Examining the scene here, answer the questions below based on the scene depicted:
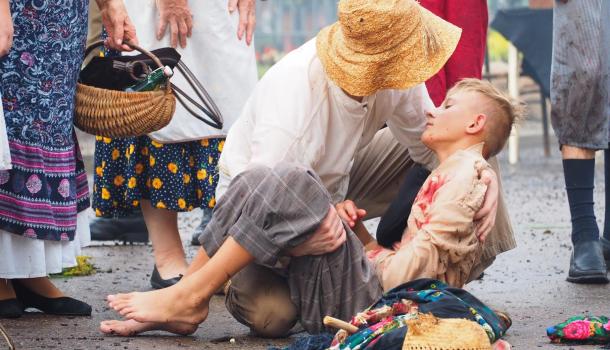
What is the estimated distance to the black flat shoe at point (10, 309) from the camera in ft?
13.9

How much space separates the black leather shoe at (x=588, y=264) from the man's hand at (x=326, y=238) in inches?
65.3

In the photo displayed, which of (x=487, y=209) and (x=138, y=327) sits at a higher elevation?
(x=487, y=209)

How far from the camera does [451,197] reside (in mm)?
3768

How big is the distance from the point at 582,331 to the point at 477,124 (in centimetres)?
71

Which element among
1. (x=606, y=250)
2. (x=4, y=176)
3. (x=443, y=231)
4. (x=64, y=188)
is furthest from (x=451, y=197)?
(x=606, y=250)

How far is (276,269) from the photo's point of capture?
12.7 ft

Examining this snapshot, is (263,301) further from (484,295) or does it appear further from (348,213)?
(484,295)

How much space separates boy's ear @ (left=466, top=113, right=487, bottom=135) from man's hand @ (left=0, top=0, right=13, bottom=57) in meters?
1.42

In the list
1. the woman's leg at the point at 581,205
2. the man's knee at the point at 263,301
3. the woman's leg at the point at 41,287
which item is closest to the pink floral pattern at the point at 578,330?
the man's knee at the point at 263,301

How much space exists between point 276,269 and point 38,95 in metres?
0.98

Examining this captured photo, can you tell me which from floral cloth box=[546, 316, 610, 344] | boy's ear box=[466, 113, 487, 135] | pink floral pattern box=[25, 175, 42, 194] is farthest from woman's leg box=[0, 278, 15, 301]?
floral cloth box=[546, 316, 610, 344]

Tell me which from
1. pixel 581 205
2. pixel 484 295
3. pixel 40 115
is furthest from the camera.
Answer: pixel 581 205

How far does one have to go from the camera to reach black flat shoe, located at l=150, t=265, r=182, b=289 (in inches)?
191

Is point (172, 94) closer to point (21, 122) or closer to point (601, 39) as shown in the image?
point (21, 122)
